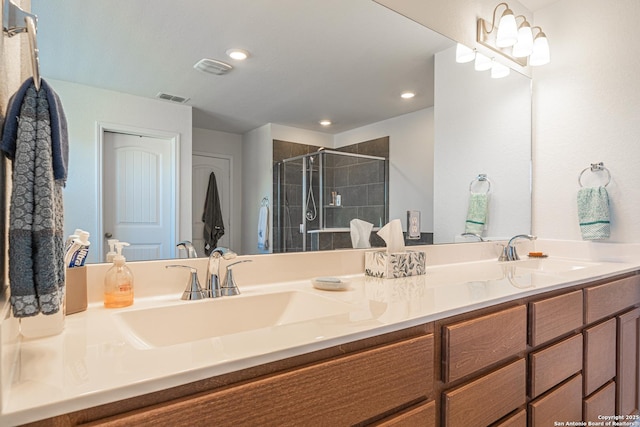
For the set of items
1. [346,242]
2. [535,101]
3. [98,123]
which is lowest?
[346,242]

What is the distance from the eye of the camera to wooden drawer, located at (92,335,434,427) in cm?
54

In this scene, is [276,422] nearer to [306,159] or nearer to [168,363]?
[168,363]

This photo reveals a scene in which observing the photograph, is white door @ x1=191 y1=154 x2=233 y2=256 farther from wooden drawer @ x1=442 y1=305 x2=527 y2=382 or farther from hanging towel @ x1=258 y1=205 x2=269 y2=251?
wooden drawer @ x1=442 y1=305 x2=527 y2=382

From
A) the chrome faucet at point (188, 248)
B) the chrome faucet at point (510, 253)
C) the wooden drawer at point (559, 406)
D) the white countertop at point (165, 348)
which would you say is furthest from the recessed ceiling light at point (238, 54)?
the chrome faucet at point (510, 253)

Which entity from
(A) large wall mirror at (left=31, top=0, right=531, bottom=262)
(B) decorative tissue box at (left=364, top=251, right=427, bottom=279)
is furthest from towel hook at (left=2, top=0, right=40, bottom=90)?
(B) decorative tissue box at (left=364, top=251, right=427, bottom=279)

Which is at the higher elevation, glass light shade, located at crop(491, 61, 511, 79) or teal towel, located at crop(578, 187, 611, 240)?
glass light shade, located at crop(491, 61, 511, 79)

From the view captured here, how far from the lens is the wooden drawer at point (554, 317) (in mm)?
1167

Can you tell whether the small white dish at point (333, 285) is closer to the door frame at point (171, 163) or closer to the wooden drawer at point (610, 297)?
the door frame at point (171, 163)

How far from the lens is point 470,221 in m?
2.01

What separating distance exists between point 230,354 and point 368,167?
1085 millimetres

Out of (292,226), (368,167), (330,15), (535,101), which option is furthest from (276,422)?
(535,101)

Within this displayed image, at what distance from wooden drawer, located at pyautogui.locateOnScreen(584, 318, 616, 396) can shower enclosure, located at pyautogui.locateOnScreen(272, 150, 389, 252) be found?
0.96m

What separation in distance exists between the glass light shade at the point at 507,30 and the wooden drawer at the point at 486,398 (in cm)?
173

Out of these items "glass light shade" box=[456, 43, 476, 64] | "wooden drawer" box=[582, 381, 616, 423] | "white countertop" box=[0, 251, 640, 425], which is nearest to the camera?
"white countertop" box=[0, 251, 640, 425]
